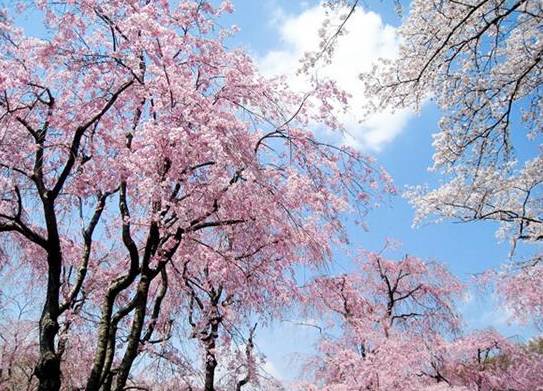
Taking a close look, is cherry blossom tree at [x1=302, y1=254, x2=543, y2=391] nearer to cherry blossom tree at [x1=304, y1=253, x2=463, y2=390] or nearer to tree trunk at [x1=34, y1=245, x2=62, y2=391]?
cherry blossom tree at [x1=304, y1=253, x2=463, y2=390]

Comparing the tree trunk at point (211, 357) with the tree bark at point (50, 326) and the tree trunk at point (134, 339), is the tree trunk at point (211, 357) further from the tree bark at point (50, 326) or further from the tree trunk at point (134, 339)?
the tree bark at point (50, 326)

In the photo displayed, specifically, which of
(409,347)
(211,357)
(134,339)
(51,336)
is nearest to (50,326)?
(51,336)

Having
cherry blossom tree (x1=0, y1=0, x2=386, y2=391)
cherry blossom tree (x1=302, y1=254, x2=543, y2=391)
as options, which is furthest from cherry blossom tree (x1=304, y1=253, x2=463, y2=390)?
cherry blossom tree (x1=0, y1=0, x2=386, y2=391)

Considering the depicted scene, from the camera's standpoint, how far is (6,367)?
1402 centimetres

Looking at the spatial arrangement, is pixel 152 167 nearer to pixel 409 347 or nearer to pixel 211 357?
pixel 211 357

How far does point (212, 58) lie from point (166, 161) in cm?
211

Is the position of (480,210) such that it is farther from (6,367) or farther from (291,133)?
(6,367)

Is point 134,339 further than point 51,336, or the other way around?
point 134,339

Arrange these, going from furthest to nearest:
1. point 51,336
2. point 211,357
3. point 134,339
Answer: point 211,357 < point 134,339 < point 51,336

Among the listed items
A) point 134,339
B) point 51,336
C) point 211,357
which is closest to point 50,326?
point 51,336

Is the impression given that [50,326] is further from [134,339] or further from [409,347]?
[409,347]

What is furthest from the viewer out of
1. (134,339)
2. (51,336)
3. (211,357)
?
(211,357)

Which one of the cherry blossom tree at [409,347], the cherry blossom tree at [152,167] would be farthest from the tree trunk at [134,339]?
the cherry blossom tree at [409,347]

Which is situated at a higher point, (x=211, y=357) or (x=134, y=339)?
(x=211, y=357)
